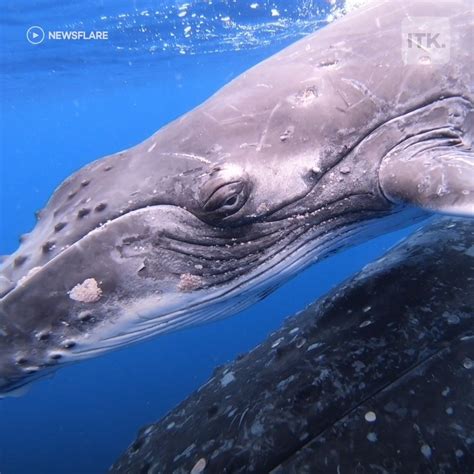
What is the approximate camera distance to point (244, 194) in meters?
4.62

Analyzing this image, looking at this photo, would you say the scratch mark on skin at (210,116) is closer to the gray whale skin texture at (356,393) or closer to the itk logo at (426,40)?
the itk logo at (426,40)

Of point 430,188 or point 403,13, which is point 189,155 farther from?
point 403,13

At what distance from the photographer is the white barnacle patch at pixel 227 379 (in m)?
5.92

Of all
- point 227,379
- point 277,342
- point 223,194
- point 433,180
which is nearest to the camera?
point 433,180

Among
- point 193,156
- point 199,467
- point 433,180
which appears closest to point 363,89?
point 433,180

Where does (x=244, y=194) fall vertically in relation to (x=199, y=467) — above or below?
above

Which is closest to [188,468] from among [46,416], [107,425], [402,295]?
[402,295]

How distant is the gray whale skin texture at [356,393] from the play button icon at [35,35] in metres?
29.2

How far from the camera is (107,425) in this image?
22.8m

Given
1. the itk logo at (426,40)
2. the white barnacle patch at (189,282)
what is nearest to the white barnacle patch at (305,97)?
the itk logo at (426,40)

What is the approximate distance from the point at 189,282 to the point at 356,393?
196 cm

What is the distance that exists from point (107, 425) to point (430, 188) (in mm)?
22316

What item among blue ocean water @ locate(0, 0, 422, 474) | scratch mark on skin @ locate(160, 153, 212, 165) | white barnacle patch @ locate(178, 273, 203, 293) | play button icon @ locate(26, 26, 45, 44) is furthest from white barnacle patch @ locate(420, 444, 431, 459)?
play button icon @ locate(26, 26, 45, 44)

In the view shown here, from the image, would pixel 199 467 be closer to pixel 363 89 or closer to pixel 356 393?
pixel 356 393
